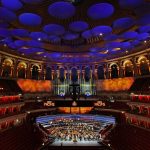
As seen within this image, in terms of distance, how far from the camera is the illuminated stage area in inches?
811

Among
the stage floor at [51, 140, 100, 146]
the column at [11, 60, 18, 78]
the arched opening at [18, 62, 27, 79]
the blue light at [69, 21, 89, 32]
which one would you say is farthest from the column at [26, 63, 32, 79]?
the stage floor at [51, 140, 100, 146]

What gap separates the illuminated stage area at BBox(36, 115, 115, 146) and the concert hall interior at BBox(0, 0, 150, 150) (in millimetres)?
135

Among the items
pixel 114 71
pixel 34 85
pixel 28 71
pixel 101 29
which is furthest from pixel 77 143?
pixel 28 71

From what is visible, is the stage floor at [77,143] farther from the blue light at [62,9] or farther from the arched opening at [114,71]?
the arched opening at [114,71]

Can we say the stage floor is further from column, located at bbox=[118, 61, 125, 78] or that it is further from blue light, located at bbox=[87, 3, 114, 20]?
column, located at bbox=[118, 61, 125, 78]

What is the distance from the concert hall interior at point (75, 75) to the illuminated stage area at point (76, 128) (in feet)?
0.44

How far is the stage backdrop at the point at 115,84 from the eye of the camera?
3581 cm

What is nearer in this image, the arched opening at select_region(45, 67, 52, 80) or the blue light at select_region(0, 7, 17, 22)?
the blue light at select_region(0, 7, 17, 22)

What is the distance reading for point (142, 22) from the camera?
20.9m

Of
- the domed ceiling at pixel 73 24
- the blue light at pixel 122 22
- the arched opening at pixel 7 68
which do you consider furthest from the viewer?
the arched opening at pixel 7 68

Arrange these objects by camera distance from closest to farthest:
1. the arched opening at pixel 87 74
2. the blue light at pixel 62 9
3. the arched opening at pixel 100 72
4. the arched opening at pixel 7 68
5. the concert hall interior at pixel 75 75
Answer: the blue light at pixel 62 9, the concert hall interior at pixel 75 75, the arched opening at pixel 7 68, the arched opening at pixel 100 72, the arched opening at pixel 87 74

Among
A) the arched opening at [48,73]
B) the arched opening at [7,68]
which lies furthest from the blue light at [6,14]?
the arched opening at [48,73]

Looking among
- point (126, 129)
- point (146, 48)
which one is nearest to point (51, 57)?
point (146, 48)

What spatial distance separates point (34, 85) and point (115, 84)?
2022 cm
